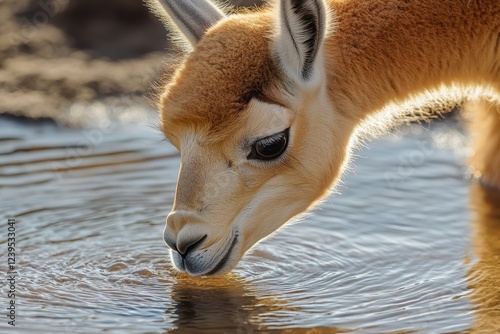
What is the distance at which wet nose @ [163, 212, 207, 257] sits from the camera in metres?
5.95

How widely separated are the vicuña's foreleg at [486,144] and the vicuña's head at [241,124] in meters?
3.76

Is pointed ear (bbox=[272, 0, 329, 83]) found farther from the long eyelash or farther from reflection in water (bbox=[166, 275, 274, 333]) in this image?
reflection in water (bbox=[166, 275, 274, 333])

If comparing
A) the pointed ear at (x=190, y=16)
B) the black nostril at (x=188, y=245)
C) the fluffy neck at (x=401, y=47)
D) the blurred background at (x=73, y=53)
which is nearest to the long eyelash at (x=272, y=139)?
the fluffy neck at (x=401, y=47)

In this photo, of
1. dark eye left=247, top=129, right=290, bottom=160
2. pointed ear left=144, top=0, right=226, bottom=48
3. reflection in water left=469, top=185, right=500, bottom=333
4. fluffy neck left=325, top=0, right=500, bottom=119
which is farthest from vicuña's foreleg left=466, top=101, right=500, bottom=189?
dark eye left=247, top=129, right=290, bottom=160

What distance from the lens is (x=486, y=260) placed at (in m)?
7.54

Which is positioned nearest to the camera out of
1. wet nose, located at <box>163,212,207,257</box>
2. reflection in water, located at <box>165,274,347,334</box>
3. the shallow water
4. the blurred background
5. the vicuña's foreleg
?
wet nose, located at <box>163,212,207,257</box>

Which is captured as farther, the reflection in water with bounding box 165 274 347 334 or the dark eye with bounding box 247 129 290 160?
the reflection in water with bounding box 165 274 347 334

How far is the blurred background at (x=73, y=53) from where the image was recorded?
40.2ft

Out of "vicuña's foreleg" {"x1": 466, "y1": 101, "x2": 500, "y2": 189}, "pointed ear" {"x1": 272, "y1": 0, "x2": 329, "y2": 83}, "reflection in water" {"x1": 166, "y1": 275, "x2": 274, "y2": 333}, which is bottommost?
"reflection in water" {"x1": 166, "y1": 275, "x2": 274, "y2": 333}

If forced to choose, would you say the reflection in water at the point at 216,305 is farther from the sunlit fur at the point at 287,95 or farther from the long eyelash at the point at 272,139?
the long eyelash at the point at 272,139

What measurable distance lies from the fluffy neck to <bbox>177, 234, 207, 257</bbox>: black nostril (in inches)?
47.8

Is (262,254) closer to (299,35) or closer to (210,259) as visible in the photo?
(210,259)

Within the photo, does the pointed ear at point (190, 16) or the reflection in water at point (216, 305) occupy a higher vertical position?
the pointed ear at point (190, 16)

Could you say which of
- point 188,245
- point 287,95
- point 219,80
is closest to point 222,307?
point 188,245
